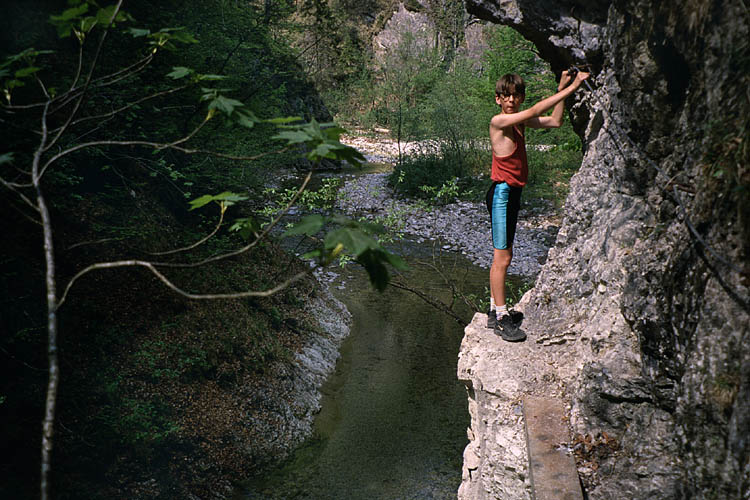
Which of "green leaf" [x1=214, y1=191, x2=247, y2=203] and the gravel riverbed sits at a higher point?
"green leaf" [x1=214, y1=191, x2=247, y2=203]

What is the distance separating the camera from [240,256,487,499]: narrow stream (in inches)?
270

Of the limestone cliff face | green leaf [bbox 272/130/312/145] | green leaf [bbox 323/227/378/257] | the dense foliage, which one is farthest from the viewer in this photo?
the dense foliage

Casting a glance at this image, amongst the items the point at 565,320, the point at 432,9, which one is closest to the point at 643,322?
the point at 565,320

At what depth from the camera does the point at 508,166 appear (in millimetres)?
3896

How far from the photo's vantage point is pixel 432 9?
156 ft

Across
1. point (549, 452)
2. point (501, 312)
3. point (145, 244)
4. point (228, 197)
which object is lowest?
point (145, 244)

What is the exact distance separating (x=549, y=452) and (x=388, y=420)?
17.5 feet

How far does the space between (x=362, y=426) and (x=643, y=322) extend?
603 cm

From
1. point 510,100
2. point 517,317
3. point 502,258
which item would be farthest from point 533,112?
point 517,317

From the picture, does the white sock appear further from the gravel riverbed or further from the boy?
the gravel riverbed

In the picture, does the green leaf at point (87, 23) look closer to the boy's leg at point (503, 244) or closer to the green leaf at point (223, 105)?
the green leaf at point (223, 105)

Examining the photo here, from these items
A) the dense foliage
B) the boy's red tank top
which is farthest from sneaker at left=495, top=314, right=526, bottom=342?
the dense foliage

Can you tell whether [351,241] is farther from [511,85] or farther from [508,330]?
[508,330]

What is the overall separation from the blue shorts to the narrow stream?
4.25 m
